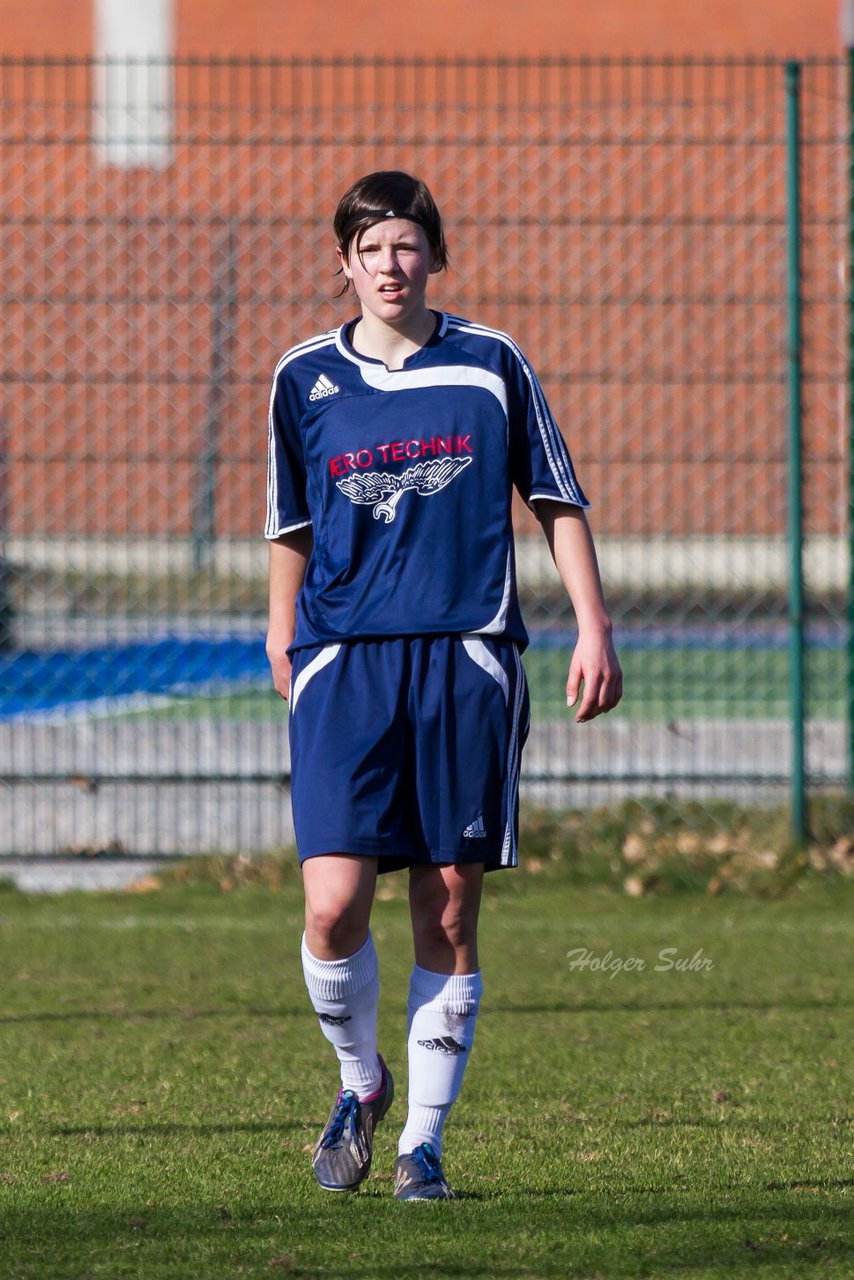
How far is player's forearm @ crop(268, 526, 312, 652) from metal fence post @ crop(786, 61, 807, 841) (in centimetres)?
379

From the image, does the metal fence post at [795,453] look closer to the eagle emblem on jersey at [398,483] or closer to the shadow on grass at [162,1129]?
the shadow on grass at [162,1129]

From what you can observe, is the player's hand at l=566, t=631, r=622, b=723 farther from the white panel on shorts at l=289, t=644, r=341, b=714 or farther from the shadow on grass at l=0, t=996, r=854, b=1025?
the shadow on grass at l=0, t=996, r=854, b=1025

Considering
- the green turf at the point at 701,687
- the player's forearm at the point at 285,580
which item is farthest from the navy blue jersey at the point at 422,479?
the green turf at the point at 701,687

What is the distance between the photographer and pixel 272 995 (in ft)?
18.0

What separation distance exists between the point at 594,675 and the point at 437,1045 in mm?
783

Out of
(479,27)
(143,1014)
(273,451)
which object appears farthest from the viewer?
(479,27)

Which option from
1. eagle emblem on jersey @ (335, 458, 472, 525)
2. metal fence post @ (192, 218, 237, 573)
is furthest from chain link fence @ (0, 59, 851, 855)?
eagle emblem on jersey @ (335, 458, 472, 525)

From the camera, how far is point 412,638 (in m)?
3.45

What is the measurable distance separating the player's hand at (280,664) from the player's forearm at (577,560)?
0.59 meters

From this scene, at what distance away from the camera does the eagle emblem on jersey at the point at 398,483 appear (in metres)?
3.45

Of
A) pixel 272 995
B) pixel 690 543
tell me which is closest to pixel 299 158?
pixel 690 543

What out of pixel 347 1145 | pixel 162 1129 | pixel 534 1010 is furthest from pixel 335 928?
pixel 534 1010

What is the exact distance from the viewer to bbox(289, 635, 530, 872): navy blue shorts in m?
3.42

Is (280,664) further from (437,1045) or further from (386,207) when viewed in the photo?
(386,207)
